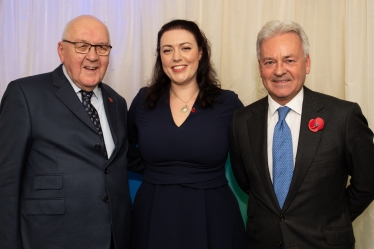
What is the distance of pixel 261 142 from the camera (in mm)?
1812

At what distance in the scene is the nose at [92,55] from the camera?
1871 mm

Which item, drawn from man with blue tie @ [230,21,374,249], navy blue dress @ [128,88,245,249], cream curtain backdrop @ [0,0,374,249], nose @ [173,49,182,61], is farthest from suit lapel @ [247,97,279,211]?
cream curtain backdrop @ [0,0,374,249]

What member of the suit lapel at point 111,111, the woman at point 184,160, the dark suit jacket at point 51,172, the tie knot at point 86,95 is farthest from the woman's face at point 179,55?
the dark suit jacket at point 51,172

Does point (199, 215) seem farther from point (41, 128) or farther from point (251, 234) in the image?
point (41, 128)

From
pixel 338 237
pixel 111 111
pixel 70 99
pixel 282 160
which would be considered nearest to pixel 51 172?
pixel 70 99

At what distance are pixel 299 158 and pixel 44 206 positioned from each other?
1138 mm

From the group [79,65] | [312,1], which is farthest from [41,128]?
[312,1]

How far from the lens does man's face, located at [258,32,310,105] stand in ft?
5.76

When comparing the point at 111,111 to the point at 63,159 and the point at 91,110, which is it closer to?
the point at 91,110

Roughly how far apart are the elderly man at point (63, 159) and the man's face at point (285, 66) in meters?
0.81

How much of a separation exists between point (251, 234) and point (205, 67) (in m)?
0.98

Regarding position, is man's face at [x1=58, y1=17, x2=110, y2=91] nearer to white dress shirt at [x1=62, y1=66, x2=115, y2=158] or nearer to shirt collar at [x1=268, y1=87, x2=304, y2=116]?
white dress shirt at [x1=62, y1=66, x2=115, y2=158]

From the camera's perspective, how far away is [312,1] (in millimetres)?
2412

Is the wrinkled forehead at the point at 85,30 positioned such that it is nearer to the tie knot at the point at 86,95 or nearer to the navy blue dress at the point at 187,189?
the tie knot at the point at 86,95
